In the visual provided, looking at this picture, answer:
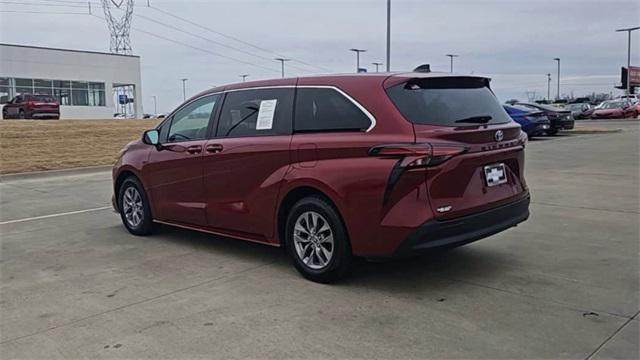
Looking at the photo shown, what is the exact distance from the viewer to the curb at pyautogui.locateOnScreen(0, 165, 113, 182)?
13.5 m

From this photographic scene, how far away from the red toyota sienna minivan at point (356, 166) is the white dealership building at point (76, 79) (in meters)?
49.9

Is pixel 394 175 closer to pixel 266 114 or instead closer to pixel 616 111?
pixel 266 114

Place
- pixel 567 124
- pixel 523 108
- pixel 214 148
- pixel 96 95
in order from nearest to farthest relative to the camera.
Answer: pixel 214 148 → pixel 523 108 → pixel 567 124 → pixel 96 95

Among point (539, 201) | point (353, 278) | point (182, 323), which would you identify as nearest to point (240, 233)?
point (353, 278)

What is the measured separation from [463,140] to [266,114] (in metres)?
1.86

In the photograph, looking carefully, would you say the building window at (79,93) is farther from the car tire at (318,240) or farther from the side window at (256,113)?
the car tire at (318,240)

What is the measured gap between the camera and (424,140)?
4.30m

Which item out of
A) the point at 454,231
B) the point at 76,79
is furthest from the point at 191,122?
the point at 76,79

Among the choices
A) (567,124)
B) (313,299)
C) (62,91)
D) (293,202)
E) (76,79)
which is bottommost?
(313,299)

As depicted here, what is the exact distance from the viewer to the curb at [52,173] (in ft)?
44.4

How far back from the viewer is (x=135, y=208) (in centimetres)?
696

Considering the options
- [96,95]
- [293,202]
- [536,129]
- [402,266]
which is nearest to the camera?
[293,202]

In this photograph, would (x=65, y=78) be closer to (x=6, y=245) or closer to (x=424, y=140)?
(x=6, y=245)

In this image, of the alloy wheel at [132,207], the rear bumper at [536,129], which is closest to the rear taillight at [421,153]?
the alloy wheel at [132,207]
